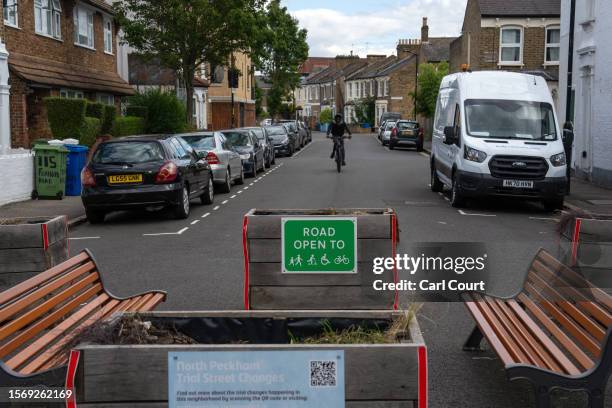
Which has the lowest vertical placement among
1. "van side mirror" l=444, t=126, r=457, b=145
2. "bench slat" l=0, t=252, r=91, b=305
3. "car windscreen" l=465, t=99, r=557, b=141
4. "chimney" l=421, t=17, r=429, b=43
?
"bench slat" l=0, t=252, r=91, b=305

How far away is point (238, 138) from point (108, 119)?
4440mm

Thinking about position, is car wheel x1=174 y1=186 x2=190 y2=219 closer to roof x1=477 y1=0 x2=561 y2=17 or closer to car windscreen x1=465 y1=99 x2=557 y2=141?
car windscreen x1=465 y1=99 x2=557 y2=141

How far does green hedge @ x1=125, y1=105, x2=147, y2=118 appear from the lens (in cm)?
2981

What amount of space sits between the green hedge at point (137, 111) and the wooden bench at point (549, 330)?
25.1m

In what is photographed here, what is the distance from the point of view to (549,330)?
5262 millimetres

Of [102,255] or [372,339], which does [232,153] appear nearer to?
[102,255]

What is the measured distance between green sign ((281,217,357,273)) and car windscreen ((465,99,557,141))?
10355 millimetres

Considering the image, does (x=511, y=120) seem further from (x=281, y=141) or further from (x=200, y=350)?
(x=281, y=141)

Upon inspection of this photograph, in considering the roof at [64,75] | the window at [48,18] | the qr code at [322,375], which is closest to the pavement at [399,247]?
the qr code at [322,375]

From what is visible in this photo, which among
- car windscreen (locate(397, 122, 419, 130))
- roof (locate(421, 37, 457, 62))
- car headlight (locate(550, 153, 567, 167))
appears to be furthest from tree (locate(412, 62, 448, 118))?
car headlight (locate(550, 153, 567, 167))

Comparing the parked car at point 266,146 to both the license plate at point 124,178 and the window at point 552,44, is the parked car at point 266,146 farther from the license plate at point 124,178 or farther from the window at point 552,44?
the window at point 552,44

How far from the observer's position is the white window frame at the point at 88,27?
30.5 m

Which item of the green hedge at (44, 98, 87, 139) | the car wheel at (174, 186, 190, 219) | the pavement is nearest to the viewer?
the pavement

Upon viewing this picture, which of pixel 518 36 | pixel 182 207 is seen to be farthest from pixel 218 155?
pixel 518 36
